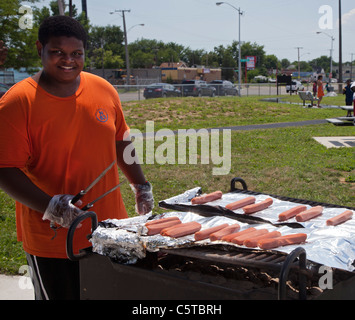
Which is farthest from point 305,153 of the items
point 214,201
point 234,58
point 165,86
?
point 234,58

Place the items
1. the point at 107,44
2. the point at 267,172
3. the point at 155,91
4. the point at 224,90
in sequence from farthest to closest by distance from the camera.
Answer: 1. the point at 107,44
2. the point at 224,90
3. the point at 155,91
4. the point at 267,172

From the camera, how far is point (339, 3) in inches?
1565

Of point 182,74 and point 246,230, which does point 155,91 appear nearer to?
point 246,230

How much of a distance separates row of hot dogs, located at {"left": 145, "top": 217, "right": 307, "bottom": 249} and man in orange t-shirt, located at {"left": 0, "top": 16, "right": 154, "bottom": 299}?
44 centimetres

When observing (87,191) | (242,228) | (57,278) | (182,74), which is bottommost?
(57,278)

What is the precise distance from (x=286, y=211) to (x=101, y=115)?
3.87 feet

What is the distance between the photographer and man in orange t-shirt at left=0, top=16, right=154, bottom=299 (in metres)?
2.41

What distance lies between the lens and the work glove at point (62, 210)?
2.36 meters

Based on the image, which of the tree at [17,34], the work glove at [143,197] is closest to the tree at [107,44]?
the tree at [17,34]

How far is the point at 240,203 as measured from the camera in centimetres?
285

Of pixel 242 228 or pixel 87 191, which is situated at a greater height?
pixel 87 191

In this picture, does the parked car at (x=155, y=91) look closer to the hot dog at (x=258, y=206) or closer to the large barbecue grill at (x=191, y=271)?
the hot dog at (x=258, y=206)

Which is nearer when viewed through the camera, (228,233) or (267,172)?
(228,233)

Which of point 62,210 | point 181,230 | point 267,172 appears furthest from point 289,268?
point 267,172
